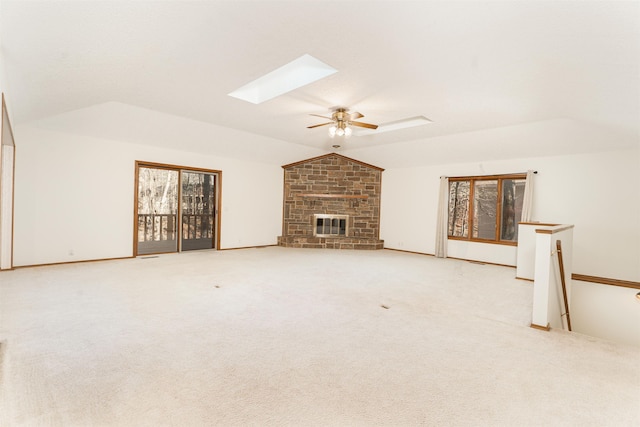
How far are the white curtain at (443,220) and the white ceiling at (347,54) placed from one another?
9.37ft

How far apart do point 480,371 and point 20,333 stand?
3.71 metres

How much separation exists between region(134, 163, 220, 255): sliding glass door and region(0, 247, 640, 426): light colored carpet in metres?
3.19

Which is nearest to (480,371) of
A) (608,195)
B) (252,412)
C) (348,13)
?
(252,412)

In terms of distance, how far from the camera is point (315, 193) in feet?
28.3

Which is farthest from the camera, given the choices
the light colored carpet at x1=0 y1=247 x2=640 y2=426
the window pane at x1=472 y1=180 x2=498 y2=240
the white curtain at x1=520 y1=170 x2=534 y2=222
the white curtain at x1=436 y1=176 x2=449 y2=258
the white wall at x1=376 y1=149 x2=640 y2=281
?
the white curtain at x1=436 y1=176 x2=449 y2=258

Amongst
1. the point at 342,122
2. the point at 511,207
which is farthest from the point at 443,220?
the point at 342,122

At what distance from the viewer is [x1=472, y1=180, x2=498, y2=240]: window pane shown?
6.92 metres

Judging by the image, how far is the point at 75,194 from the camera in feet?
17.5

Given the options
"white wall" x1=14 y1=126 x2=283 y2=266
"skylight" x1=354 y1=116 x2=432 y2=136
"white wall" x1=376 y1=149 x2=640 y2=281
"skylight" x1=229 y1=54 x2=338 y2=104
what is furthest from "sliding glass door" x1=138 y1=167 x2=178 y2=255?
"white wall" x1=376 y1=149 x2=640 y2=281

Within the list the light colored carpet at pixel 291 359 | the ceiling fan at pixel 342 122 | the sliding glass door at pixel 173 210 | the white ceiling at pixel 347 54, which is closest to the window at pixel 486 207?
the white ceiling at pixel 347 54

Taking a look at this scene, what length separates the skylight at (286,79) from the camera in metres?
3.38

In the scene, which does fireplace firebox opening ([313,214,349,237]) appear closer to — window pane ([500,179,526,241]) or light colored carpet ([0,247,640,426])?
window pane ([500,179,526,241])

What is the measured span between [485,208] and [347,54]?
5.70m

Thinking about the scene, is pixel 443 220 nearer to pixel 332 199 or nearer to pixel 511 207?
pixel 511 207
